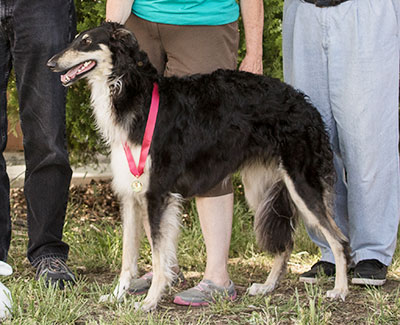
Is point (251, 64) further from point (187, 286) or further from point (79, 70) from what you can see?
point (187, 286)

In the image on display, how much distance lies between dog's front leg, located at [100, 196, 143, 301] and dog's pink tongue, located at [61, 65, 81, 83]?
764mm

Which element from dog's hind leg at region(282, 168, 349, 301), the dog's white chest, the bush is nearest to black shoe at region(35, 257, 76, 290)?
the dog's white chest

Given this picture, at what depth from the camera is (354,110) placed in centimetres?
408

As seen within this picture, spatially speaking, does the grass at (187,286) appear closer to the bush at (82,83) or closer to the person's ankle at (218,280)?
the person's ankle at (218,280)

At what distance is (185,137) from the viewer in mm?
3699

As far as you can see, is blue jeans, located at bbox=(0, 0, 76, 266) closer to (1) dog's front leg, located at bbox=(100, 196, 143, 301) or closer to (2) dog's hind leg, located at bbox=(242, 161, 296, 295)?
(1) dog's front leg, located at bbox=(100, 196, 143, 301)

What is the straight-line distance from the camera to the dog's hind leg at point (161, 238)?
3.66 metres

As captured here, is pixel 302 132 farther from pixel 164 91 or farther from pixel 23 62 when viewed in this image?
pixel 23 62

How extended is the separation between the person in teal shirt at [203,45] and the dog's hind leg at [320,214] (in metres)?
0.42

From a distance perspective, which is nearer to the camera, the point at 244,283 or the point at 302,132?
the point at 302,132

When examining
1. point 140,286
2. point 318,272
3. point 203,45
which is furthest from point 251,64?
point 140,286

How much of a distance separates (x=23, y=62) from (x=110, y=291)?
1.47 meters

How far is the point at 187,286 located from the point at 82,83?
7.81 ft

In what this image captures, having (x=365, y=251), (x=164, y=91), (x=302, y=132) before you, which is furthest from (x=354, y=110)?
(x=164, y=91)
